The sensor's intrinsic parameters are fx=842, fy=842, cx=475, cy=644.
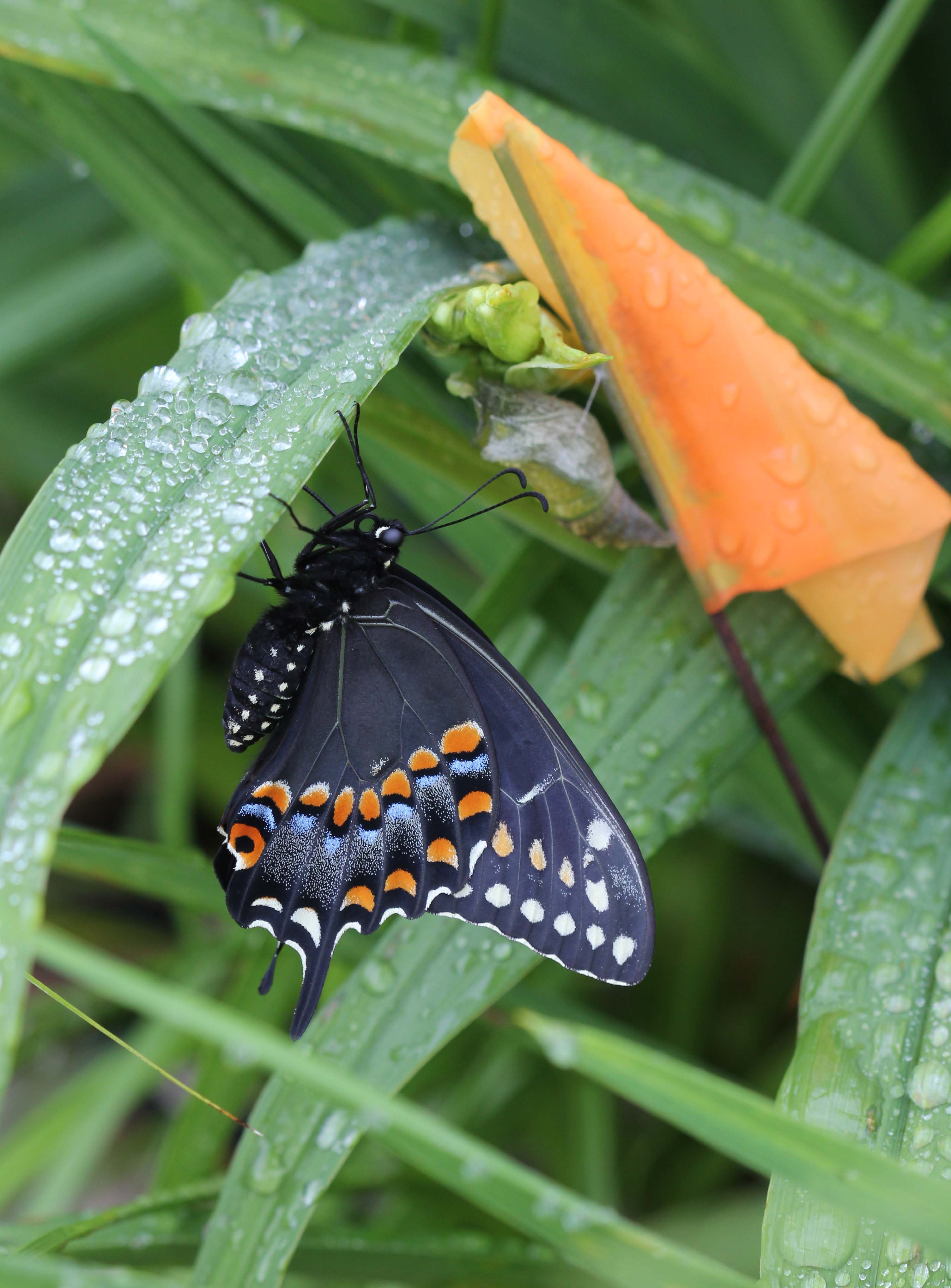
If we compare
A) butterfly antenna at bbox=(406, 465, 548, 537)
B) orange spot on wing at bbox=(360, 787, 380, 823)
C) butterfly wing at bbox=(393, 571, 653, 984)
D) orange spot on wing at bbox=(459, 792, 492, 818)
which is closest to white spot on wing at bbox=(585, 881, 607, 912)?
butterfly wing at bbox=(393, 571, 653, 984)

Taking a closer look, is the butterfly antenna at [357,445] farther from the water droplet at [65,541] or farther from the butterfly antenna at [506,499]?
the water droplet at [65,541]

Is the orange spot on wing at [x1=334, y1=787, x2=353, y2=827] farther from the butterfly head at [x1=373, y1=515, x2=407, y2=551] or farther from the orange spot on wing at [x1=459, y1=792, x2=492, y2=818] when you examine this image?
the butterfly head at [x1=373, y1=515, x2=407, y2=551]

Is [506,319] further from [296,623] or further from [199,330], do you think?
[296,623]

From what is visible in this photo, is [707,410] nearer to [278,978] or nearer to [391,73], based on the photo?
[391,73]

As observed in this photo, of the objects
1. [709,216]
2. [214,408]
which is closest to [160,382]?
[214,408]

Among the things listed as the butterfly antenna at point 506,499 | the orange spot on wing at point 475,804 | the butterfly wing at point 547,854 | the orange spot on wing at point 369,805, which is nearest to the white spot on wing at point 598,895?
the butterfly wing at point 547,854

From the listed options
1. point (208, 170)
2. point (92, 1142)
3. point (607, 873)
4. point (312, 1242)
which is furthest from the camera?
point (92, 1142)

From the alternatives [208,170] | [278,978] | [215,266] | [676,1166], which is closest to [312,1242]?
[278,978]
